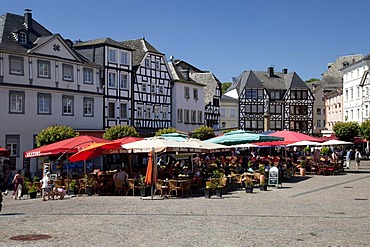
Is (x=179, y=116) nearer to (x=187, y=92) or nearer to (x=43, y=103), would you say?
(x=187, y=92)

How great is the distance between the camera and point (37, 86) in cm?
3875

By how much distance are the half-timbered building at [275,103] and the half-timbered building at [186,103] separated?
23295 millimetres

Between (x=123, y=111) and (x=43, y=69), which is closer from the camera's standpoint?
(x=43, y=69)

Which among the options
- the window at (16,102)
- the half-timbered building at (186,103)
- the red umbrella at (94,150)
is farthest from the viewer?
the half-timbered building at (186,103)

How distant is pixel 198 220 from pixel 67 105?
27917mm

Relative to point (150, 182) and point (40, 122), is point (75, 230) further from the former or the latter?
point (40, 122)

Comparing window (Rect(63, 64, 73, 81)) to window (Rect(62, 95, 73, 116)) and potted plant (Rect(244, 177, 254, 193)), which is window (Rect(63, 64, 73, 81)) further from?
potted plant (Rect(244, 177, 254, 193))

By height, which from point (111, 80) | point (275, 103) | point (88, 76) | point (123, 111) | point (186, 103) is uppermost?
point (88, 76)

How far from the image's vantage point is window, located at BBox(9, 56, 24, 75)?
3703 centimetres

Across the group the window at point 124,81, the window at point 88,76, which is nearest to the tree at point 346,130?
the window at point 124,81

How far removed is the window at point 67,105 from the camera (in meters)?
41.1

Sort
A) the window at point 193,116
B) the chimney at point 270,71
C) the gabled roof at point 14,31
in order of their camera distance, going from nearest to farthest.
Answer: the gabled roof at point 14,31 → the window at point 193,116 → the chimney at point 270,71

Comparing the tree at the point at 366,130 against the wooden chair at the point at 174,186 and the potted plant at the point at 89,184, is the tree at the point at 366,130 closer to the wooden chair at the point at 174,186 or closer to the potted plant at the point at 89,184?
the wooden chair at the point at 174,186

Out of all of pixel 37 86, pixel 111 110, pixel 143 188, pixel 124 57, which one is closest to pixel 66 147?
pixel 143 188
